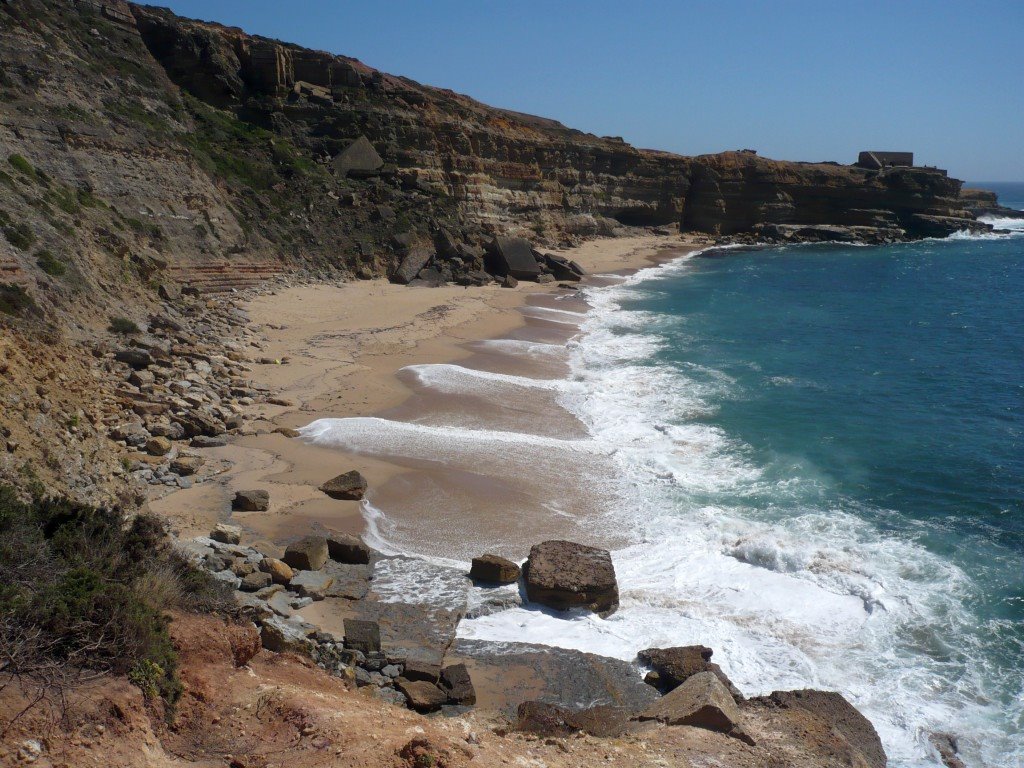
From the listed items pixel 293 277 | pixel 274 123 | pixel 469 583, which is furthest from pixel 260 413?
pixel 274 123

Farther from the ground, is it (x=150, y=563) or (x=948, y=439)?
(x=150, y=563)

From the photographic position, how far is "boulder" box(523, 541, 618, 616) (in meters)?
9.79

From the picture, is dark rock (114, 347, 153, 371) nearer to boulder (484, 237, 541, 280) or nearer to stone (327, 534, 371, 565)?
stone (327, 534, 371, 565)

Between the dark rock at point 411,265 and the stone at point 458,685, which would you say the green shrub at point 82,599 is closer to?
the stone at point 458,685

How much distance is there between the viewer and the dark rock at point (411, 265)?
31156 mm

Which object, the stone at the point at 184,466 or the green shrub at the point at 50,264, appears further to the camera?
the green shrub at the point at 50,264

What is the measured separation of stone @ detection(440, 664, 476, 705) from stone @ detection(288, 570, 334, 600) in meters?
2.03

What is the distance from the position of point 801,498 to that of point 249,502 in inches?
359

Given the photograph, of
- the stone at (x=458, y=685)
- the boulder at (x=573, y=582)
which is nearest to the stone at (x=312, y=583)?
the stone at (x=458, y=685)

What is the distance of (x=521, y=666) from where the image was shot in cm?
859

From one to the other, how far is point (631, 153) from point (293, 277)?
111 feet

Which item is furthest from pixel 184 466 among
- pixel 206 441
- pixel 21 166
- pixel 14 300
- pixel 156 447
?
pixel 21 166

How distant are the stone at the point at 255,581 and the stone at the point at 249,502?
2126 mm

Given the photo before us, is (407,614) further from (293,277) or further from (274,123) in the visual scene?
(274,123)
